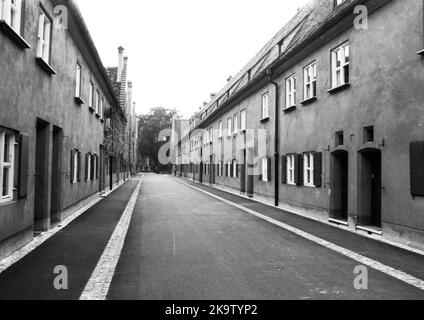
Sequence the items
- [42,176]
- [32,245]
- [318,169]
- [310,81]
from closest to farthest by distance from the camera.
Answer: [32,245], [42,176], [318,169], [310,81]

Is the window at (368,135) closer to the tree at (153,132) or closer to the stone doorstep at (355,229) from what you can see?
the stone doorstep at (355,229)

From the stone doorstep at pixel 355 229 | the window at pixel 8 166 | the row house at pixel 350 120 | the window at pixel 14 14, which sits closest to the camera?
the window at pixel 14 14

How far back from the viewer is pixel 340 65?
12.5m

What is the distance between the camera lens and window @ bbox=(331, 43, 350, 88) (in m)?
12.2

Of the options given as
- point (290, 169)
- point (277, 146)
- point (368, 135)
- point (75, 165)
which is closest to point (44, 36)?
point (75, 165)

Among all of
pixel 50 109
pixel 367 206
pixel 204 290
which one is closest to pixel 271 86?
pixel 367 206

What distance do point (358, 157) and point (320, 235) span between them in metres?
2.64

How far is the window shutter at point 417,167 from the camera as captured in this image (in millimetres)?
8547

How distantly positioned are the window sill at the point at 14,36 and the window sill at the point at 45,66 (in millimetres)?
1013

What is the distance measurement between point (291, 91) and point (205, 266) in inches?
453

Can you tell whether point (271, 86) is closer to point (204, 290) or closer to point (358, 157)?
point (358, 157)

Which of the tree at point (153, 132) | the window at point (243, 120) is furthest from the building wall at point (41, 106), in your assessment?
the tree at point (153, 132)

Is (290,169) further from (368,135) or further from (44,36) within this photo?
(44,36)
